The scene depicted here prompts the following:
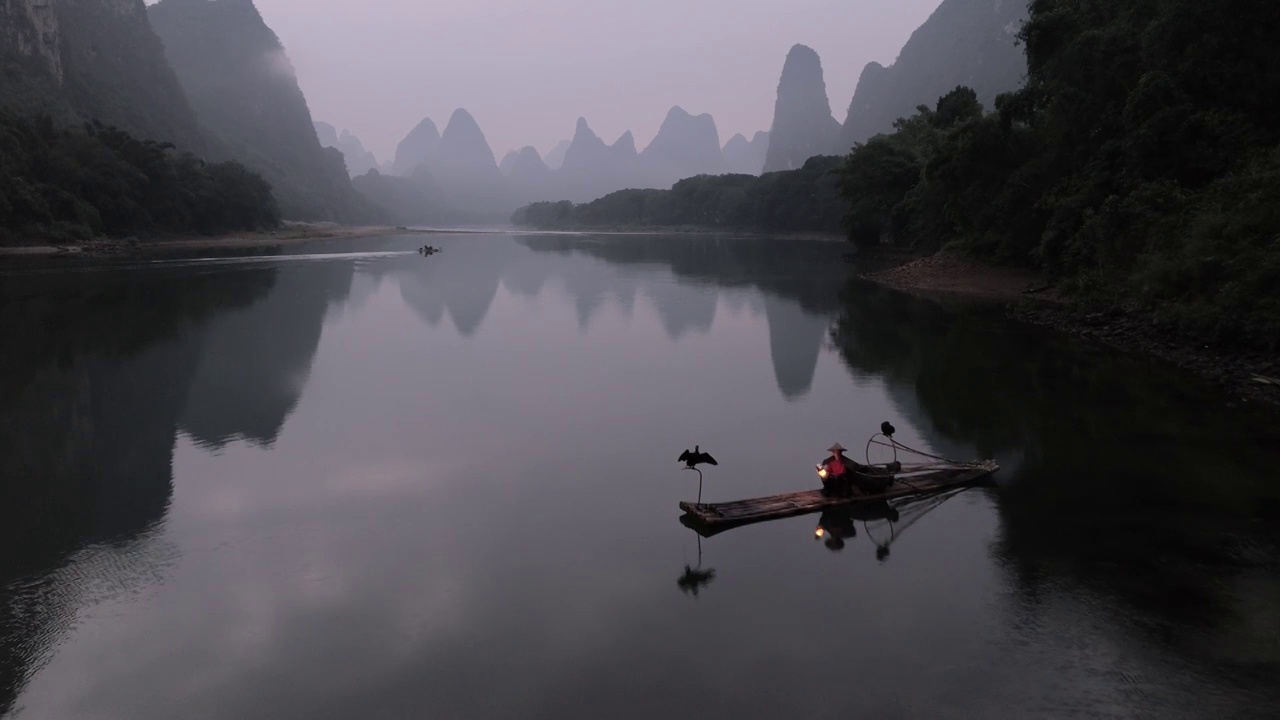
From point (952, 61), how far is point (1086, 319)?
524 feet

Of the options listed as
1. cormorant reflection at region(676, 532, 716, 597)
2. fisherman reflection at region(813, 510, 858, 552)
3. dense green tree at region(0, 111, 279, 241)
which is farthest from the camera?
dense green tree at region(0, 111, 279, 241)

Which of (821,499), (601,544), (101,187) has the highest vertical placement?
(101,187)

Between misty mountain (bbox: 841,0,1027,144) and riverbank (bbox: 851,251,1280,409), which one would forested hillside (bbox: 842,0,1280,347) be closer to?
riverbank (bbox: 851,251,1280,409)

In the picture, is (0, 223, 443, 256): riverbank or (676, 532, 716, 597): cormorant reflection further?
(0, 223, 443, 256): riverbank

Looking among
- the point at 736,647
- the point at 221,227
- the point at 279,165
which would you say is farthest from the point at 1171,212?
the point at 279,165

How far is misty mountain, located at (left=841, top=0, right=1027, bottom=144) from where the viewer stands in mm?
149875

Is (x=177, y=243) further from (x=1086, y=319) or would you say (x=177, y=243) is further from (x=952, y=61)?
(x=952, y=61)

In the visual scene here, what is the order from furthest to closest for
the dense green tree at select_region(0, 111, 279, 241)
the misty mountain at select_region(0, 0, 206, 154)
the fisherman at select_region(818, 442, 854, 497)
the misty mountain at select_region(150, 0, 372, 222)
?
the misty mountain at select_region(150, 0, 372, 222)
the misty mountain at select_region(0, 0, 206, 154)
the dense green tree at select_region(0, 111, 279, 241)
the fisherman at select_region(818, 442, 854, 497)

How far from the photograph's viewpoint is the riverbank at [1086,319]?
18.3 metres

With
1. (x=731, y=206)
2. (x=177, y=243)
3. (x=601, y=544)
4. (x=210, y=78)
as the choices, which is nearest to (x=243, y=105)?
(x=210, y=78)

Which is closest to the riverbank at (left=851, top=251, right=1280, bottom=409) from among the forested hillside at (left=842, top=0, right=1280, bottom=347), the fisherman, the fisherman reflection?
the forested hillside at (left=842, top=0, right=1280, bottom=347)

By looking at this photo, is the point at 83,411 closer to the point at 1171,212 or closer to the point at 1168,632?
the point at 1168,632

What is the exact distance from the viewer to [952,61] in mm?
168250

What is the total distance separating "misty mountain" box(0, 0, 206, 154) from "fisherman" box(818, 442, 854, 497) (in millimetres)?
83528
